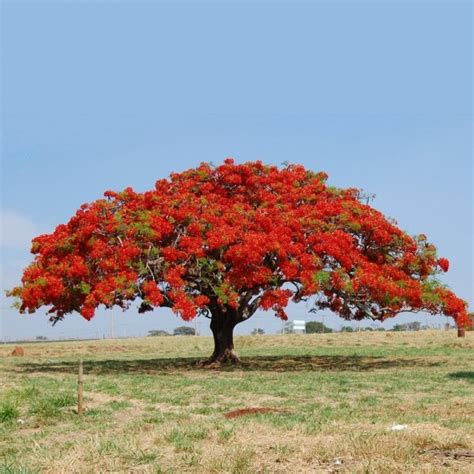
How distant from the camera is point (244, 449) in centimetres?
923

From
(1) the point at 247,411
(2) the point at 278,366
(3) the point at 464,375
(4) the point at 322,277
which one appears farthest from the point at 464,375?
(1) the point at 247,411

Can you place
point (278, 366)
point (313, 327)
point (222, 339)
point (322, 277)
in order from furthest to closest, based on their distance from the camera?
point (313, 327) < point (222, 339) < point (278, 366) < point (322, 277)

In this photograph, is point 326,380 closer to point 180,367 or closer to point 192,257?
point 192,257

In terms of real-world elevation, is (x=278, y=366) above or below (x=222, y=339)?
below

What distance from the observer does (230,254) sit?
929 inches

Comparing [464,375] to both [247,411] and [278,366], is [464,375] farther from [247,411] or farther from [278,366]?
[247,411]

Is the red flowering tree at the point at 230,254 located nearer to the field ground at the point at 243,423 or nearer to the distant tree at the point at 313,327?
the field ground at the point at 243,423

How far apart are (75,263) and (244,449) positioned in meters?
16.5

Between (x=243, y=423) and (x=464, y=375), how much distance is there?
44.6 feet

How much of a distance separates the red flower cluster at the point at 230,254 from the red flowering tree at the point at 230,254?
0.05m

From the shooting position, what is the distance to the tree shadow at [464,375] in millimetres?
21725

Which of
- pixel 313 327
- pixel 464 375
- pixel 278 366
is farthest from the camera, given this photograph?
pixel 313 327

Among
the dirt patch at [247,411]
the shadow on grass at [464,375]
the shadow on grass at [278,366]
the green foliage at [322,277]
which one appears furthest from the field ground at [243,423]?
the green foliage at [322,277]

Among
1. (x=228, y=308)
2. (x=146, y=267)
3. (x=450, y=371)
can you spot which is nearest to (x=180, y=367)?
(x=228, y=308)
